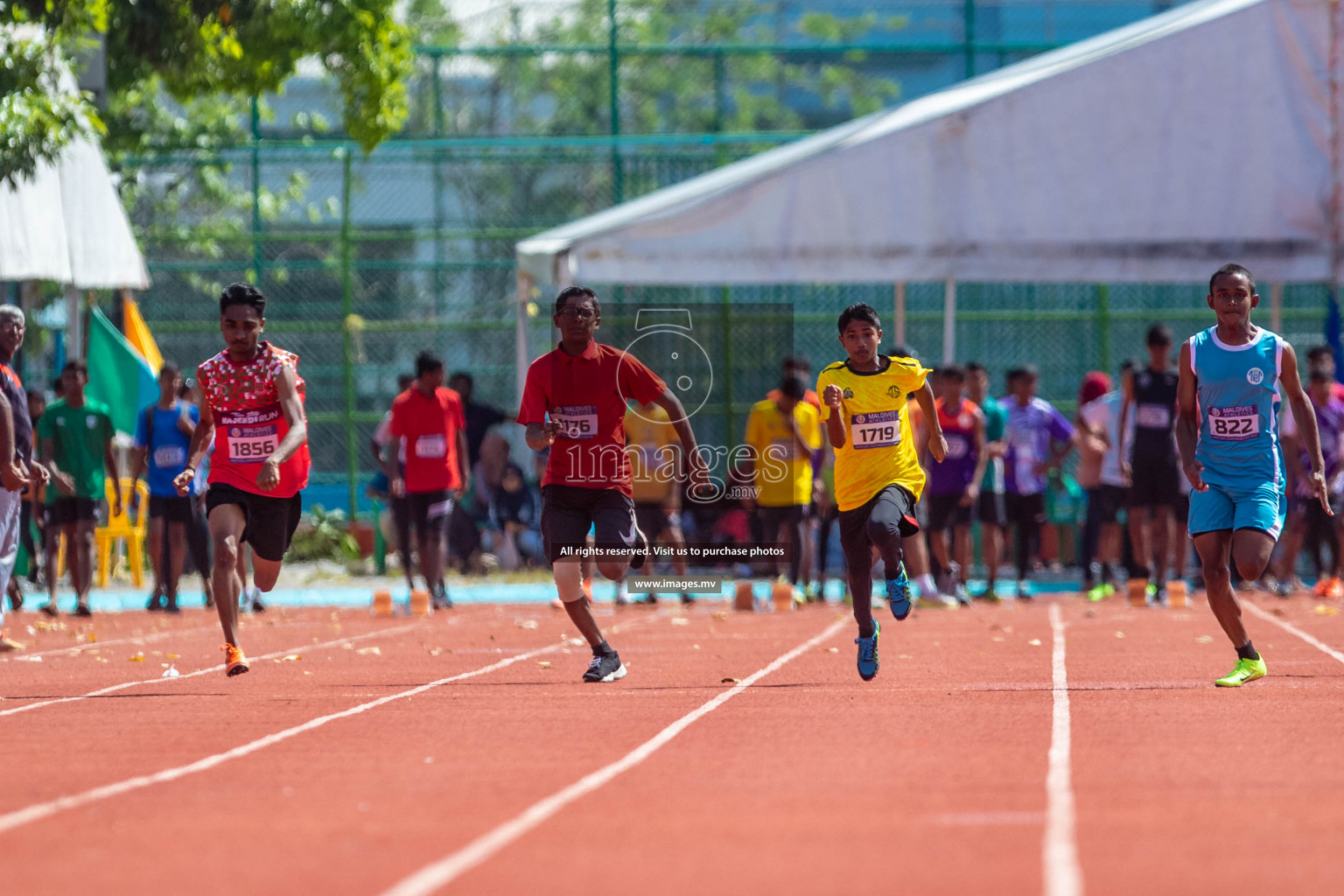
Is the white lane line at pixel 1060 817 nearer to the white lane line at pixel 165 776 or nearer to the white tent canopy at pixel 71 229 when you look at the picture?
the white lane line at pixel 165 776

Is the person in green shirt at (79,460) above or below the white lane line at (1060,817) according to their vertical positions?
above

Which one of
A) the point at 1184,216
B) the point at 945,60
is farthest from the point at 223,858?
the point at 945,60

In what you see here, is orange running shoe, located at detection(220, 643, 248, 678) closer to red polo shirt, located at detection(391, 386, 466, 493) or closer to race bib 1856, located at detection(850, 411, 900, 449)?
race bib 1856, located at detection(850, 411, 900, 449)

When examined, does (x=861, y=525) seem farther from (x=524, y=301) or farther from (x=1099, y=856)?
(x=524, y=301)

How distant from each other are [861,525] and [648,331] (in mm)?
11611

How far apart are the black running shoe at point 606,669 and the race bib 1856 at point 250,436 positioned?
2079 mm

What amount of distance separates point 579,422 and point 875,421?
160 centimetres

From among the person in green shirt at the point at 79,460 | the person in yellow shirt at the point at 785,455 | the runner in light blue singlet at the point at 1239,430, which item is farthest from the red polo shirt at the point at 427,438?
the runner in light blue singlet at the point at 1239,430

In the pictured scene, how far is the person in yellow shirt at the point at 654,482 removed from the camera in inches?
698

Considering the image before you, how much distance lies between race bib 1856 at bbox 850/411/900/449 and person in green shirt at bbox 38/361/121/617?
8.35m

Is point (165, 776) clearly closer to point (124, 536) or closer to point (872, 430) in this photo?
point (872, 430)

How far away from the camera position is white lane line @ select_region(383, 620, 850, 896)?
520 centimetres

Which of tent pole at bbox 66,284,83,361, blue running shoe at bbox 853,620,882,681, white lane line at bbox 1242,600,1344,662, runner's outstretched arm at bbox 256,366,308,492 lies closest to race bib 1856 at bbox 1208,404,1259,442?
blue running shoe at bbox 853,620,882,681

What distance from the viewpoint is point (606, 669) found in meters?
10.7
